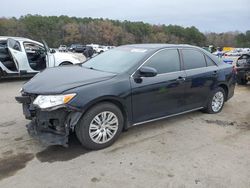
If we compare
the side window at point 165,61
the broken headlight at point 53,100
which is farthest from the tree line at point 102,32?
the broken headlight at point 53,100

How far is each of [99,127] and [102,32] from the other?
91231 millimetres

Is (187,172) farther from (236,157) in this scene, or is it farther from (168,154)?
(236,157)

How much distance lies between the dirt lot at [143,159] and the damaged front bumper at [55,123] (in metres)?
0.25

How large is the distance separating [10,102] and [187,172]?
4.97 meters

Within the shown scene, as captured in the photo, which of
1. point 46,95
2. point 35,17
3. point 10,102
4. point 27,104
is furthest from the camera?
point 35,17

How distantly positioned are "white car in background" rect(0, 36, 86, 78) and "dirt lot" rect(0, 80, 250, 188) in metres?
4.48

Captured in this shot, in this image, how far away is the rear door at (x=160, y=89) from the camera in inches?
177

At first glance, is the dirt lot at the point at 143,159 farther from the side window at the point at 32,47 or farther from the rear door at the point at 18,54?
the side window at the point at 32,47

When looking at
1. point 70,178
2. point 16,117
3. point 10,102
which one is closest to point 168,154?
point 70,178

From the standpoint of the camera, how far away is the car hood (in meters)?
3.96

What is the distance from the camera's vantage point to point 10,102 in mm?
6898

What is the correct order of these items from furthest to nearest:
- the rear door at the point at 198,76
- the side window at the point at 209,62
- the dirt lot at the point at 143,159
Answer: the side window at the point at 209,62
the rear door at the point at 198,76
the dirt lot at the point at 143,159

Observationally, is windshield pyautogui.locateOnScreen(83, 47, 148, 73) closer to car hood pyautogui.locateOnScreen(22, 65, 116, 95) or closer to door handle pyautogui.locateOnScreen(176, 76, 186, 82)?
car hood pyautogui.locateOnScreen(22, 65, 116, 95)

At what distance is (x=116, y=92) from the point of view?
13.8 feet
